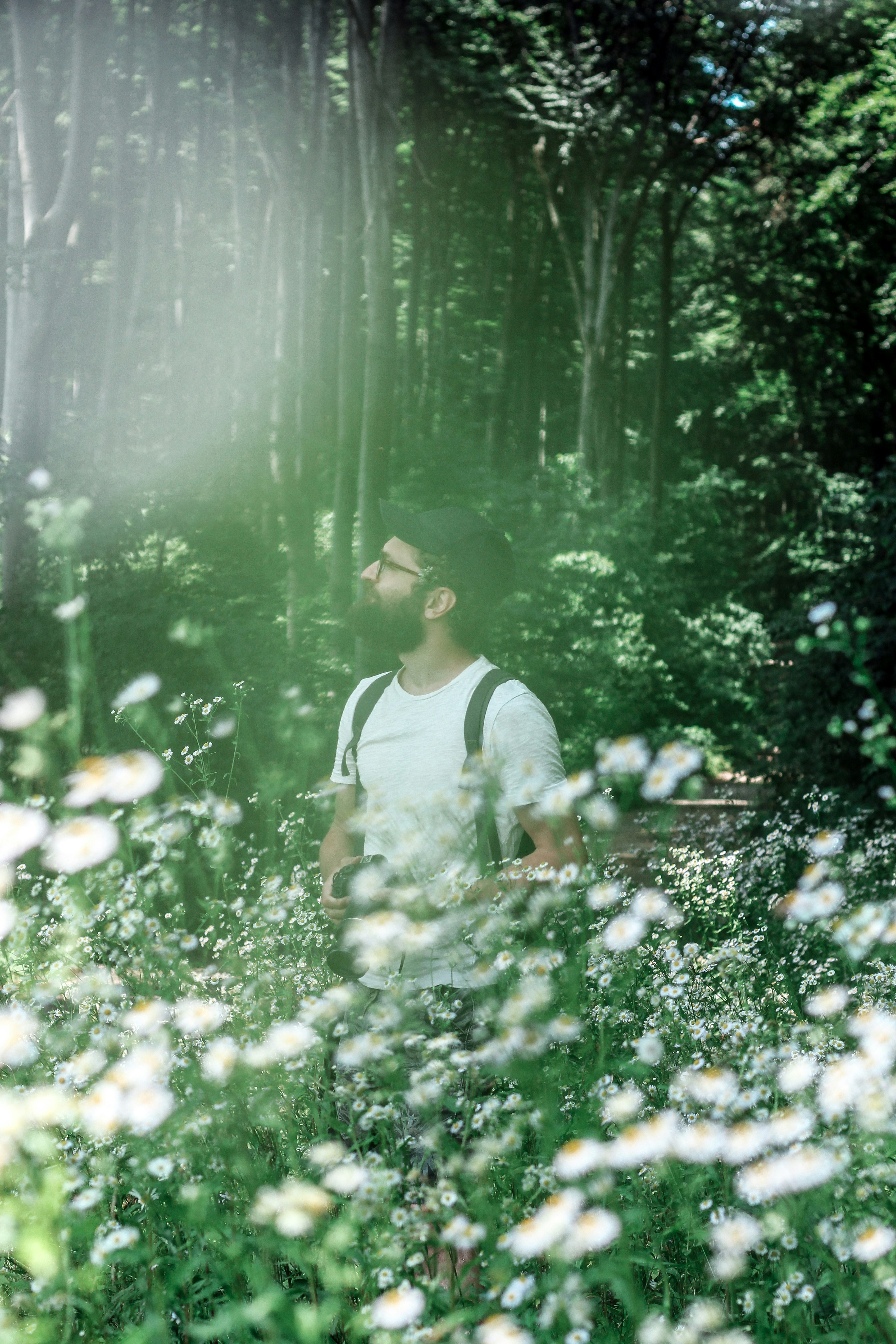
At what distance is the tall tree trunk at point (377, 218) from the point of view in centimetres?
915

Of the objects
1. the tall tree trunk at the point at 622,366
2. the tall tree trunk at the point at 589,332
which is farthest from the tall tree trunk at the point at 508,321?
the tall tree trunk at the point at 589,332

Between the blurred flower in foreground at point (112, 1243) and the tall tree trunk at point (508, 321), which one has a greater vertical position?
the tall tree trunk at point (508, 321)

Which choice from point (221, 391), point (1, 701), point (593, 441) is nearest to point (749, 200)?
point (593, 441)

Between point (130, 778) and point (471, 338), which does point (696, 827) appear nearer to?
point (130, 778)

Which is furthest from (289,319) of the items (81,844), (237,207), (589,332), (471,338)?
(81,844)

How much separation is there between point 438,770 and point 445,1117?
0.75 m

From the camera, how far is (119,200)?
73.5ft

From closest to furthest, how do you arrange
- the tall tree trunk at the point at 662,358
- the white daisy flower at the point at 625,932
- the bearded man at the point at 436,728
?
1. the white daisy flower at the point at 625,932
2. the bearded man at the point at 436,728
3. the tall tree trunk at the point at 662,358

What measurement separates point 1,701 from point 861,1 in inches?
627

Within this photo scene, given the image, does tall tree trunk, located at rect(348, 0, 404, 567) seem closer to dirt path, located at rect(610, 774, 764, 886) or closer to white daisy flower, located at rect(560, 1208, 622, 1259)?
dirt path, located at rect(610, 774, 764, 886)

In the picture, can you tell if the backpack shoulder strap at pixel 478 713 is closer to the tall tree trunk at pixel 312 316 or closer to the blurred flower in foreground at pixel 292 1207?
the blurred flower in foreground at pixel 292 1207

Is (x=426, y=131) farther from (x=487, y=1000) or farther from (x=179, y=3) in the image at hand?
(x=487, y=1000)

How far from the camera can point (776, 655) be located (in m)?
8.34

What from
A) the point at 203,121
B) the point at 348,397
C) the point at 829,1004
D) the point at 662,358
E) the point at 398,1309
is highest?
the point at 203,121
